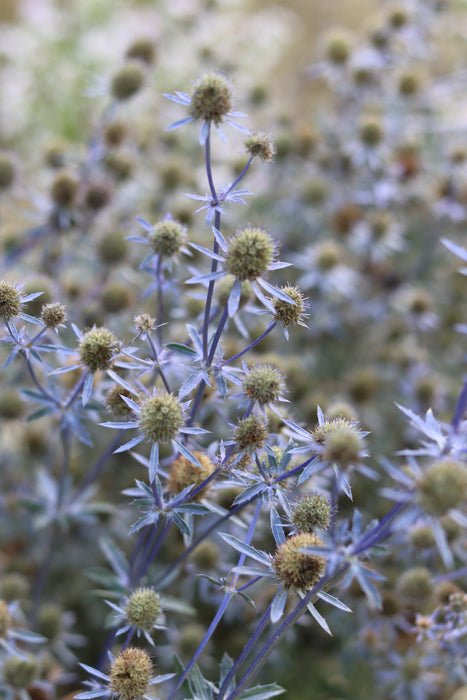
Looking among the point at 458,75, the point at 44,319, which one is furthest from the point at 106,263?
the point at 458,75

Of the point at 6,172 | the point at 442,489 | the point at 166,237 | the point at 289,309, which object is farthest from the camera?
the point at 6,172

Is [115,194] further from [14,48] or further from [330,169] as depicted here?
[14,48]

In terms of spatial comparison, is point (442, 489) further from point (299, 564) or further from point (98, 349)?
point (98, 349)

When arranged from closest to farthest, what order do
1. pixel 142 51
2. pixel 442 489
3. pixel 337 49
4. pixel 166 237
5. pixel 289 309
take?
1. pixel 442 489
2. pixel 289 309
3. pixel 166 237
4. pixel 142 51
5. pixel 337 49

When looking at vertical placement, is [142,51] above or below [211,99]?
above

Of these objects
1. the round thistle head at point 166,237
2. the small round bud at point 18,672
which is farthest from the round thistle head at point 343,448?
the small round bud at point 18,672

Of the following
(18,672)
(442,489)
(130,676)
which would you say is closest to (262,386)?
(442,489)

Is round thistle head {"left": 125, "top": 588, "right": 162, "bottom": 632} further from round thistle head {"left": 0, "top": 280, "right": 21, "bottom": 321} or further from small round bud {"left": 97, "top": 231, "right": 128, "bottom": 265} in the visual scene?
small round bud {"left": 97, "top": 231, "right": 128, "bottom": 265}
